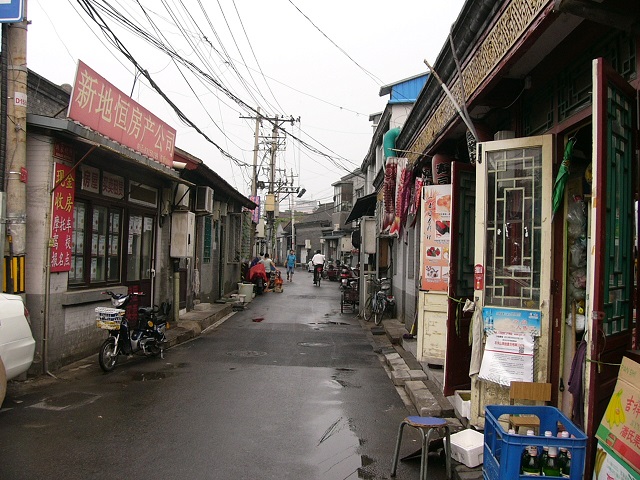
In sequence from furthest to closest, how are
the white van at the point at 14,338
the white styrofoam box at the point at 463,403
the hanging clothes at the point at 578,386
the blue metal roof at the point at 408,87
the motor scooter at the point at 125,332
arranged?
the blue metal roof at the point at 408,87
the motor scooter at the point at 125,332
the white van at the point at 14,338
the white styrofoam box at the point at 463,403
the hanging clothes at the point at 578,386

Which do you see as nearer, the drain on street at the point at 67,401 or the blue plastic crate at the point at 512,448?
the blue plastic crate at the point at 512,448

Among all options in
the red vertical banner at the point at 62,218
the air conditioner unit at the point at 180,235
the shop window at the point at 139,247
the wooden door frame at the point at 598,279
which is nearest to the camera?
the wooden door frame at the point at 598,279

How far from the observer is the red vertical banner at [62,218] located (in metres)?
8.30

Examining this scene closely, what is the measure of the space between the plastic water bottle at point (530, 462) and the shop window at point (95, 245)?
311 inches

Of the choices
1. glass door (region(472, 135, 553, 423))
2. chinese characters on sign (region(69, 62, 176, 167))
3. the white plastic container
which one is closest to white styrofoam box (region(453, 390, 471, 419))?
glass door (region(472, 135, 553, 423))

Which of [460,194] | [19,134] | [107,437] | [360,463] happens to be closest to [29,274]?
[19,134]

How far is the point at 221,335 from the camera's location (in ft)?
43.0

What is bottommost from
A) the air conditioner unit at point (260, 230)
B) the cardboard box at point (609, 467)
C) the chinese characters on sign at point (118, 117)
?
the cardboard box at point (609, 467)

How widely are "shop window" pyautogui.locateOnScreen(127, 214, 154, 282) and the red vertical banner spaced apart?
270 cm

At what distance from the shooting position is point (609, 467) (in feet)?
11.1

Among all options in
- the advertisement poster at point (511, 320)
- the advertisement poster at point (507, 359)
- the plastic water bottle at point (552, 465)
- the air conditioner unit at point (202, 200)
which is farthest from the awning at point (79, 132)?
the plastic water bottle at point (552, 465)

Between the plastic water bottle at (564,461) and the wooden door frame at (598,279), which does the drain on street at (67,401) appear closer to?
the plastic water bottle at (564,461)

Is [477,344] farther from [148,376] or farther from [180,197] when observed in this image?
[180,197]

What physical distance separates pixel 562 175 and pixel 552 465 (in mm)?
2625
